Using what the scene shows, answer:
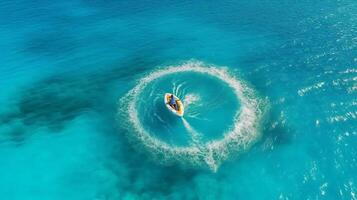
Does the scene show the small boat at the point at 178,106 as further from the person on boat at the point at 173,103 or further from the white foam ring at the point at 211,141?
the white foam ring at the point at 211,141

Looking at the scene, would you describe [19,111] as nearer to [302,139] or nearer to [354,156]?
[302,139]

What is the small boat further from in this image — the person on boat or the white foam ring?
the white foam ring

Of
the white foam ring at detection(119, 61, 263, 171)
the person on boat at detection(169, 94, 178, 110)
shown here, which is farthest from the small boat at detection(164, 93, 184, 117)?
the white foam ring at detection(119, 61, 263, 171)

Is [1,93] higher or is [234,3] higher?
[234,3]

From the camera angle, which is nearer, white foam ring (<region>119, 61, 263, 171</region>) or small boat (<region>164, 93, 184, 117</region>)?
white foam ring (<region>119, 61, 263, 171</region>)

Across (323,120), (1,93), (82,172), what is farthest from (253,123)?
(1,93)

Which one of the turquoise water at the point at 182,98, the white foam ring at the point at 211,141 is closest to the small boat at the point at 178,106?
the turquoise water at the point at 182,98
